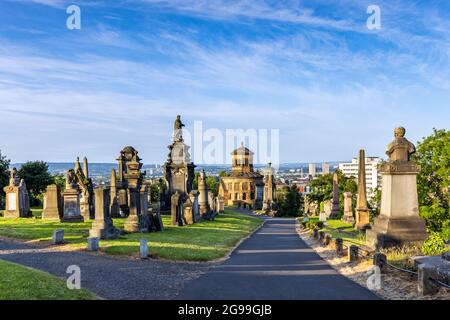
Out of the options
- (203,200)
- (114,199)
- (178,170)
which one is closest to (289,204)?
(178,170)

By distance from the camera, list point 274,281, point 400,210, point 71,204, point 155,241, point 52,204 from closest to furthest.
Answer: point 274,281
point 400,210
point 155,241
point 71,204
point 52,204

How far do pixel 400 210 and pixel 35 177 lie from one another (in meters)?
44.2

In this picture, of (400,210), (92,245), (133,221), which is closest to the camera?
(400,210)

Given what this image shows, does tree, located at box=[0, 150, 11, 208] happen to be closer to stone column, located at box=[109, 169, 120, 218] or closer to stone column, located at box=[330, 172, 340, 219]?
stone column, located at box=[109, 169, 120, 218]

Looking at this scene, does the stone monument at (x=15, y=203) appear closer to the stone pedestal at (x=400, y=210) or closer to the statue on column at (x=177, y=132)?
the statue on column at (x=177, y=132)

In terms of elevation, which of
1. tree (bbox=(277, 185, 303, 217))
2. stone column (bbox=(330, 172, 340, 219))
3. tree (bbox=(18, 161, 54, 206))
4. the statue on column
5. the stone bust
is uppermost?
the statue on column

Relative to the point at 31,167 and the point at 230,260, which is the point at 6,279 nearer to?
the point at 230,260

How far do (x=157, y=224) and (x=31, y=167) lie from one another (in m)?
31.6

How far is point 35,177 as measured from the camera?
49.8m

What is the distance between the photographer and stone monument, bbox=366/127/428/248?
15.8m

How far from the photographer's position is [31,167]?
50438 mm

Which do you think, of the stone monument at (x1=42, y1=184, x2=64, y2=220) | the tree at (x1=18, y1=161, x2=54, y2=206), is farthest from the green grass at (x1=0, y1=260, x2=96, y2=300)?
the tree at (x1=18, y1=161, x2=54, y2=206)

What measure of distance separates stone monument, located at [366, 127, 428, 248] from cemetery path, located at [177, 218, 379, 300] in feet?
8.81

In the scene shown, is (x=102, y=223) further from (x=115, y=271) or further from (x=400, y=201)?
(x=400, y=201)
